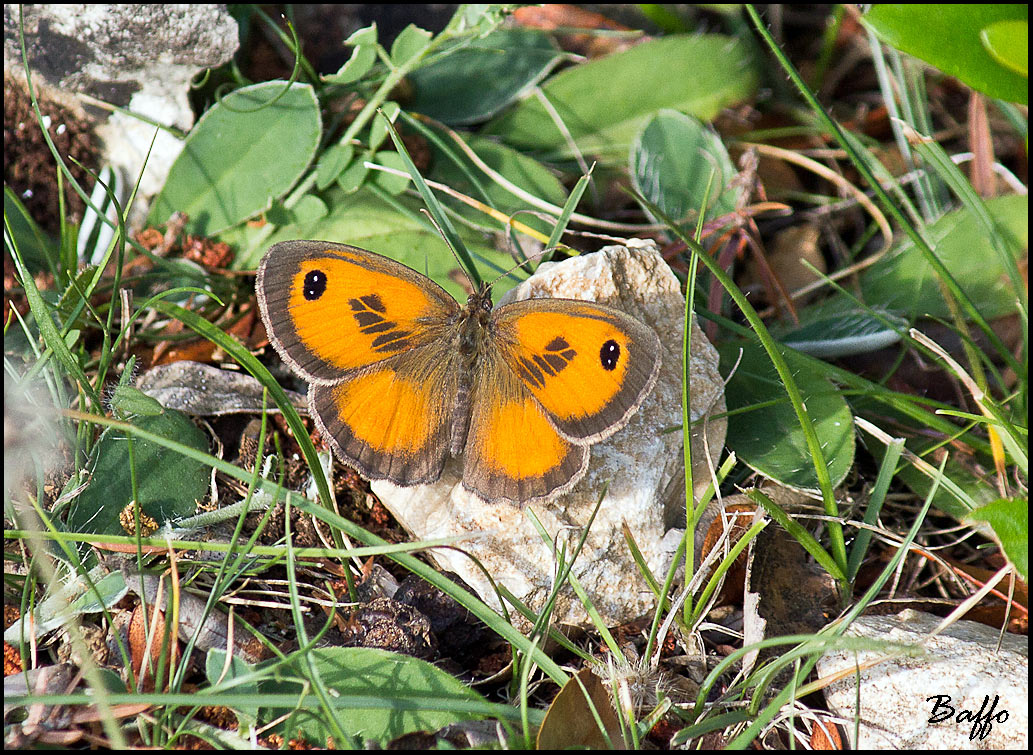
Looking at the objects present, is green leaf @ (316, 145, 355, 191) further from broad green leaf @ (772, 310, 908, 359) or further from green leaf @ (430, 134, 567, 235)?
broad green leaf @ (772, 310, 908, 359)

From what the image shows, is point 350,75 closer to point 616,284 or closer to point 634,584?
point 616,284

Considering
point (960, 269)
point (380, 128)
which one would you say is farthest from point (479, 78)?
point (960, 269)

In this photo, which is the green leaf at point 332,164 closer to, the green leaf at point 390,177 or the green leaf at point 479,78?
the green leaf at point 390,177

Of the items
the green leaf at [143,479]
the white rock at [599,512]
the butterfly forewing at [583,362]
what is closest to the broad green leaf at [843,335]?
the white rock at [599,512]

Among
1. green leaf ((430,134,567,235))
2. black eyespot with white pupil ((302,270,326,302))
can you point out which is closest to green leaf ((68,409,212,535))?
black eyespot with white pupil ((302,270,326,302))

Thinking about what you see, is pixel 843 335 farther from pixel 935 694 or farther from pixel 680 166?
pixel 935 694
